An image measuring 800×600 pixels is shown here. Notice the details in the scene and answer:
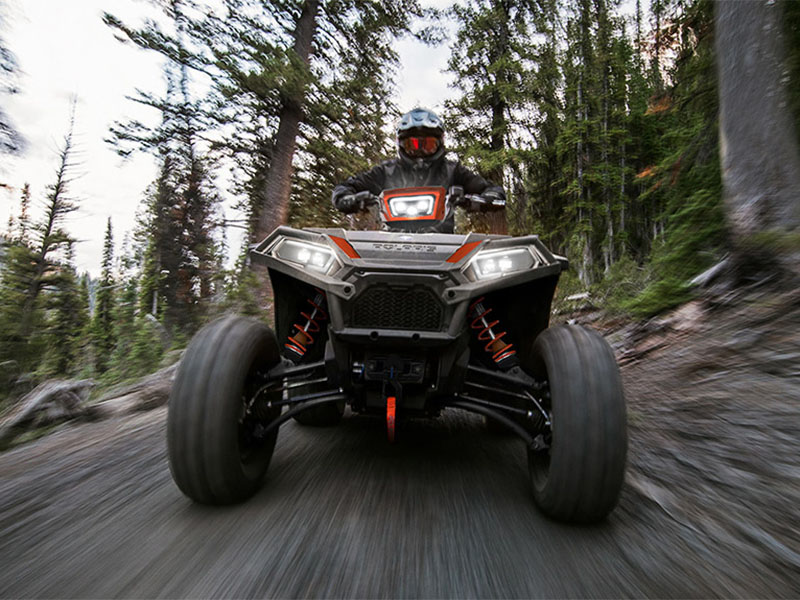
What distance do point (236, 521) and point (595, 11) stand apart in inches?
1059

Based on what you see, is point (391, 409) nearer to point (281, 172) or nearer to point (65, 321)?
point (281, 172)

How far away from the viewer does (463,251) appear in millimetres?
2227

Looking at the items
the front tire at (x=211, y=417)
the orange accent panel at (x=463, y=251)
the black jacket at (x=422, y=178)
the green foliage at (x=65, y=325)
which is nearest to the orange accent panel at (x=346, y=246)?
the orange accent panel at (x=463, y=251)

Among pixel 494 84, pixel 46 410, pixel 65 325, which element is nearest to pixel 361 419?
pixel 46 410

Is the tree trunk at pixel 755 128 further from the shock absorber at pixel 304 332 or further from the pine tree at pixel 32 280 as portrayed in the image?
the pine tree at pixel 32 280

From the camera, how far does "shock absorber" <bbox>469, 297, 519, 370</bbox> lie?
8.25ft

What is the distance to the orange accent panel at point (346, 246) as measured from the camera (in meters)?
2.24

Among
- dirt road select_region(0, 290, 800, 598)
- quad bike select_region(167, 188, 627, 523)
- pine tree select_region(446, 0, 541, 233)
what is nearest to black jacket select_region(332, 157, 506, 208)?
quad bike select_region(167, 188, 627, 523)

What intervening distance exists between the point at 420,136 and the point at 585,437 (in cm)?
276

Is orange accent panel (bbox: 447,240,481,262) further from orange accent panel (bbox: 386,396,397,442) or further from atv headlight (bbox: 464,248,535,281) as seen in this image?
orange accent panel (bbox: 386,396,397,442)

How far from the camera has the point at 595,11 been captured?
21453 mm

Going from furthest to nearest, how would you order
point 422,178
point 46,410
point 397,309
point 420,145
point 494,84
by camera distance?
1. point 494,84
2. point 46,410
3. point 422,178
4. point 420,145
5. point 397,309

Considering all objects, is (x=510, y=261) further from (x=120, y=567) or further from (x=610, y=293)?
(x=610, y=293)

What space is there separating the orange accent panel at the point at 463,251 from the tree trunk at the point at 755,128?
10.6 feet
